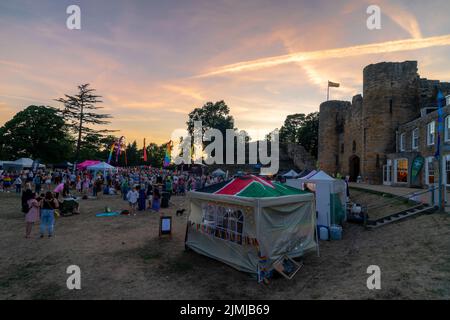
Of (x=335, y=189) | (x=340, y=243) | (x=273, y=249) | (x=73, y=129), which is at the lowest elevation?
(x=340, y=243)

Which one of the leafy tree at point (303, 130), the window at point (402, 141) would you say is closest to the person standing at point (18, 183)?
the window at point (402, 141)

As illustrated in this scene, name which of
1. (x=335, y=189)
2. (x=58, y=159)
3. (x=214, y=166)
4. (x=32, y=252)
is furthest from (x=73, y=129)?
(x=335, y=189)

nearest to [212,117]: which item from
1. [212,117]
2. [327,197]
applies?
[212,117]

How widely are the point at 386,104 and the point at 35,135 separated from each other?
4712cm

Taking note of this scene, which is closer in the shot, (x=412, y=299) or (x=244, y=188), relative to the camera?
(x=412, y=299)

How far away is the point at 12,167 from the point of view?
119 ft

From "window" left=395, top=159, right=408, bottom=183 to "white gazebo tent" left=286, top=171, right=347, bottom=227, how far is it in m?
12.6

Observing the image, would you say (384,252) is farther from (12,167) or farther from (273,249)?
(12,167)

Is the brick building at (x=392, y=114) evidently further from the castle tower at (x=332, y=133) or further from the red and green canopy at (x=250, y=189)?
the red and green canopy at (x=250, y=189)

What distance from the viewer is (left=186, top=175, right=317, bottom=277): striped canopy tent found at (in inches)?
273

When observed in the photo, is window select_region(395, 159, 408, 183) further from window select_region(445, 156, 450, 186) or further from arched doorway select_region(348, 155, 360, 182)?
arched doorway select_region(348, 155, 360, 182)

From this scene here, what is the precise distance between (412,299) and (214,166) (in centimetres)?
4461

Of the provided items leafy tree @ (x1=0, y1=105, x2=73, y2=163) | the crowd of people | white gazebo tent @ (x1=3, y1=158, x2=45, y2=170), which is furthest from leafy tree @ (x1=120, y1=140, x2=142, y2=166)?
the crowd of people

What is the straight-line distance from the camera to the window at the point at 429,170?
61.8 ft
